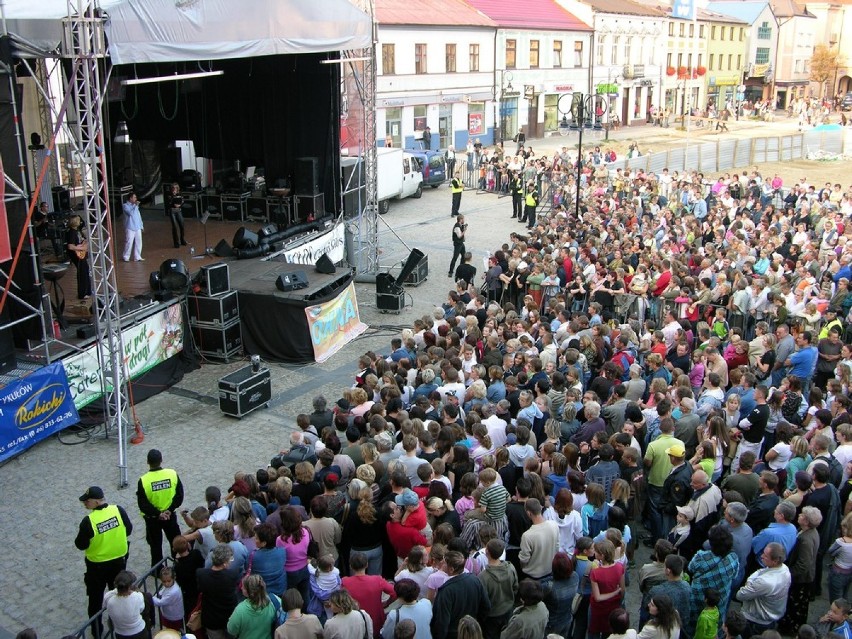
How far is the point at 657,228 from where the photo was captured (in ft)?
59.2

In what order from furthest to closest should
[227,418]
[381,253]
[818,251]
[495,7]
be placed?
[495,7]
[381,253]
[818,251]
[227,418]

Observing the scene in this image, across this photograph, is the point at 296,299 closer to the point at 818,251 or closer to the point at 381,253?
the point at 381,253

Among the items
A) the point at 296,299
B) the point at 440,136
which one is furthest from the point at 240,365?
the point at 440,136

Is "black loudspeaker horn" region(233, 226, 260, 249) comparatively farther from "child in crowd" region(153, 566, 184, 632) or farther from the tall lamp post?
"child in crowd" region(153, 566, 184, 632)

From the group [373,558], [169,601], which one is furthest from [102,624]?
[373,558]

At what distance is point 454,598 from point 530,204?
64.4ft

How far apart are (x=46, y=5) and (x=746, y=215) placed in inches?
566

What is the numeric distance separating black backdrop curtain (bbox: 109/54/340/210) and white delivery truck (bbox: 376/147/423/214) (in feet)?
17.9

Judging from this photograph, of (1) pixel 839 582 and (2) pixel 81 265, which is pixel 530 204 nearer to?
(2) pixel 81 265

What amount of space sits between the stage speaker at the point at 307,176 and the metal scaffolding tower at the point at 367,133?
108cm

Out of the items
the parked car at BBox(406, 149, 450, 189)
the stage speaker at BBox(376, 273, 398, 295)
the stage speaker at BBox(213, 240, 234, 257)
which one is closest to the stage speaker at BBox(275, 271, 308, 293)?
the stage speaker at BBox(376, 273, 398, 295)

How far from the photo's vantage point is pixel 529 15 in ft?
153

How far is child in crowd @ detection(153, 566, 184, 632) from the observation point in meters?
6.28

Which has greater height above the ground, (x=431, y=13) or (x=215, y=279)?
(x=431, y=13)
